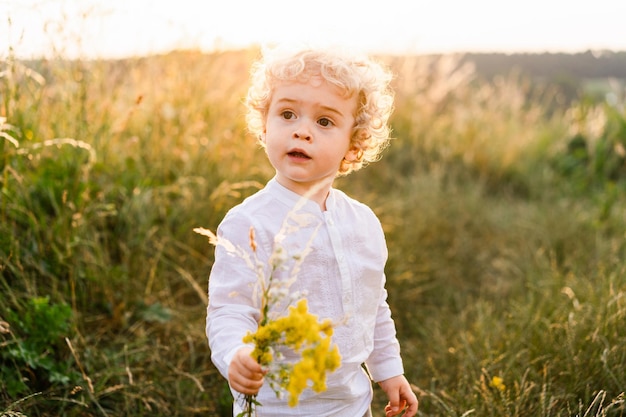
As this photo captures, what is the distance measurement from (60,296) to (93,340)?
Result: 0.23m

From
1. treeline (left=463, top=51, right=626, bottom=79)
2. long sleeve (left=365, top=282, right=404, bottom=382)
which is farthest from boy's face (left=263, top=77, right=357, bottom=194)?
treeline (left=463, top=51, right=626, bottom=79)

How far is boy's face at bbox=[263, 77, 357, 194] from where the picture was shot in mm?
1621

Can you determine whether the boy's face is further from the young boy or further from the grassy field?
the grassy field

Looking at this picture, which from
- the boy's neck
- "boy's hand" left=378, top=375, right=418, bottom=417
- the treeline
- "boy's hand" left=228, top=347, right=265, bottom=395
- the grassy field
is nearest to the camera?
"boy's hand" left=228, top=347, right=265, bottom=395

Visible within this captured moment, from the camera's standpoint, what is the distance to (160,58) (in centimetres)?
425

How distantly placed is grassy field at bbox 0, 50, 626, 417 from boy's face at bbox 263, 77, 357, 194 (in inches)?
38.3

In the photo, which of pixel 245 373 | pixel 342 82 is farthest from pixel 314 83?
pixel 245 373

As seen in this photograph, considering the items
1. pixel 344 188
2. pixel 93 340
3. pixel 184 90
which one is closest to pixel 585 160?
pixel 344 188

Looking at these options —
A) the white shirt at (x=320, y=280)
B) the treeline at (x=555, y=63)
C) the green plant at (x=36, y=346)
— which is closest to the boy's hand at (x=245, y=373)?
the white shirt at (x=320, y=280)

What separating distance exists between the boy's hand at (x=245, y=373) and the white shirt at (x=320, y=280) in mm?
166

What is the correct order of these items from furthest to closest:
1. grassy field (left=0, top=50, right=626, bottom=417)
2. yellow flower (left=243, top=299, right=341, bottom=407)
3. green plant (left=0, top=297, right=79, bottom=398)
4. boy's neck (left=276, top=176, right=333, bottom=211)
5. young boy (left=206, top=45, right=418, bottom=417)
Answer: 1. grassy field (left=0, top=50, right=626, bottom=417)
2. green plant (left=0, top=297, right=79, bottom=398)
3. boy's neck (left=276, top=176, right=333, bottom=211)
4. young boy (left=206, top=45, right=418, bottom=417)
5. yellow flower (left=243, top=299, right=341, bottom=407)

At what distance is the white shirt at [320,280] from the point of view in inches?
59.4

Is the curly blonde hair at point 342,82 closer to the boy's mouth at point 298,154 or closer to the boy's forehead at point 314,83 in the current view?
the boy's forehead at point 314,83

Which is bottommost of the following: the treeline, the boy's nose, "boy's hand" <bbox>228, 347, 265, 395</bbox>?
"boy's hand" <bbox>228, 347, 265, 395</bbox>
